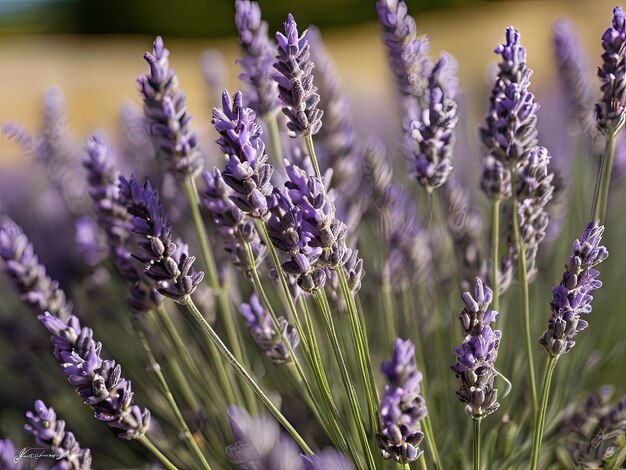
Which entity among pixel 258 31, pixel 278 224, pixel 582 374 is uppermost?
pixel 258 31

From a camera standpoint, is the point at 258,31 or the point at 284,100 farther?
the point at 258,31

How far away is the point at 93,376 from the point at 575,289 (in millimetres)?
530

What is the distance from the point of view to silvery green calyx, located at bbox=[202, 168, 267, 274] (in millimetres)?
905

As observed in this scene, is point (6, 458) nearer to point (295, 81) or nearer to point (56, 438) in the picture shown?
point (56, 438)

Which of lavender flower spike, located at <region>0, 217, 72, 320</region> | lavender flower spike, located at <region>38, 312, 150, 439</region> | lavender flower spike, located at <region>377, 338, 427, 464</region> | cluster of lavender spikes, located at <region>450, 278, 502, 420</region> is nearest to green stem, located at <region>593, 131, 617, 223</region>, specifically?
cluster of lavender spikes, located at <region>450, 278, 502, 420</region>

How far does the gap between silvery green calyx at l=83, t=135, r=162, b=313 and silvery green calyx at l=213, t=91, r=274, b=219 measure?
1.10 feet

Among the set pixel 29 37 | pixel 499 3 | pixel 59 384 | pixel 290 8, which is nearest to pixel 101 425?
pixel 59 384

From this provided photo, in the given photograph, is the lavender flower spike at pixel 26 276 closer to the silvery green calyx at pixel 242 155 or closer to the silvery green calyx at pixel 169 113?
the silvery green calyx at pixel 169 113

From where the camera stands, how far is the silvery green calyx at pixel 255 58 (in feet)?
3.47

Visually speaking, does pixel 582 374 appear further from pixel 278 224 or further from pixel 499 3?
pixel 499 3

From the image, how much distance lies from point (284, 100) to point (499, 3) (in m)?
9.10

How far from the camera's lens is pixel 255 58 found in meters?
1.10

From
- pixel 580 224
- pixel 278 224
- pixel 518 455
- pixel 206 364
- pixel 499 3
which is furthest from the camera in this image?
pixel 499 3

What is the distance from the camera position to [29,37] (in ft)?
34.2
